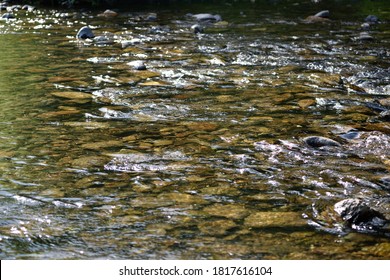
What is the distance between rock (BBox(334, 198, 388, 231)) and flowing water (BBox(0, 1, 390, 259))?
21 millimetres

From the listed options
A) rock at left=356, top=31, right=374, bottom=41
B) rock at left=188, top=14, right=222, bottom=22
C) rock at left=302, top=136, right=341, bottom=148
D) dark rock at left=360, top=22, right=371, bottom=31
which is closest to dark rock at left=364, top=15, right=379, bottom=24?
dark rock at left=360, top=22, right=371, bottom=31

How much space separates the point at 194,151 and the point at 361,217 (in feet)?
4.94

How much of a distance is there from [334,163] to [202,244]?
137cm

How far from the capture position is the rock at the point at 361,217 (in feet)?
9.95

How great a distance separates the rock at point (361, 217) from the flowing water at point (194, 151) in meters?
0.02

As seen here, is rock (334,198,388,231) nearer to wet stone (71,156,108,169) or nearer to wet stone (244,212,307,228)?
wet stone (244,212,307,228)

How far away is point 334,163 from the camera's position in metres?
3.93

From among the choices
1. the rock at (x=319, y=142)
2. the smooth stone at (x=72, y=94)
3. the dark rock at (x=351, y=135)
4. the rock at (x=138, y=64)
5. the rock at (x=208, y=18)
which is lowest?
the rock at (x=208, y=18)

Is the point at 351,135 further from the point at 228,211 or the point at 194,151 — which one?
the point at 228,211

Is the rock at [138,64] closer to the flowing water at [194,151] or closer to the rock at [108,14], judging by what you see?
the flowing water at [194,151]

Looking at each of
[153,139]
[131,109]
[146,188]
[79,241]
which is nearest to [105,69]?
[131,109]

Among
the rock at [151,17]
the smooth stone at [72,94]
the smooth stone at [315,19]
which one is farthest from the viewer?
the rock at [151,17]

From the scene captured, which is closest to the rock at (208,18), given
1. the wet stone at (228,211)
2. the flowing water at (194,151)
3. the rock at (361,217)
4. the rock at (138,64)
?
the flowing water at (194,151)

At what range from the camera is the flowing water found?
2979 millimetres
